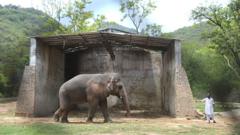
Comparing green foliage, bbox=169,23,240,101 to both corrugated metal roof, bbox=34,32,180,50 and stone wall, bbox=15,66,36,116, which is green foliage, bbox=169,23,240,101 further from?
stone wall, bbox=15,66,36,116

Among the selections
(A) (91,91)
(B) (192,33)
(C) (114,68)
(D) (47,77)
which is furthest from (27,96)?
(B) (192,33)

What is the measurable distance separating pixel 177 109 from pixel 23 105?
6223 mm

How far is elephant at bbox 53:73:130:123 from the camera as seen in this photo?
1470cm

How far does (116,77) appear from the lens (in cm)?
1497

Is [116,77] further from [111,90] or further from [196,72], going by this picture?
[196,72]

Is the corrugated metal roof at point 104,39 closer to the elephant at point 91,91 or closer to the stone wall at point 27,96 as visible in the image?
the stone wall at point 27,96

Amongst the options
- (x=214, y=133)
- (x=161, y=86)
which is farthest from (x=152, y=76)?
(x=214, y=133)

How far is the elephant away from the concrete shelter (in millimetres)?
1627

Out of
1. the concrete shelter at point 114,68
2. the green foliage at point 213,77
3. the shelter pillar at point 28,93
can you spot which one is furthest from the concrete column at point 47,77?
the green foliage at point 213,77

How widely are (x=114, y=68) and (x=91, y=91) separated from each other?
653cm

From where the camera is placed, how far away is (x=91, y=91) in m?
14.8

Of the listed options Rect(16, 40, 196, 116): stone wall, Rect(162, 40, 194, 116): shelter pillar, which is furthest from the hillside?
Rect(16, 40, 196, 116): stone wall

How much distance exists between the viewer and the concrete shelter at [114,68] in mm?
16906

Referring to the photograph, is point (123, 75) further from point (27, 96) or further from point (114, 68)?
point (27, 96)
